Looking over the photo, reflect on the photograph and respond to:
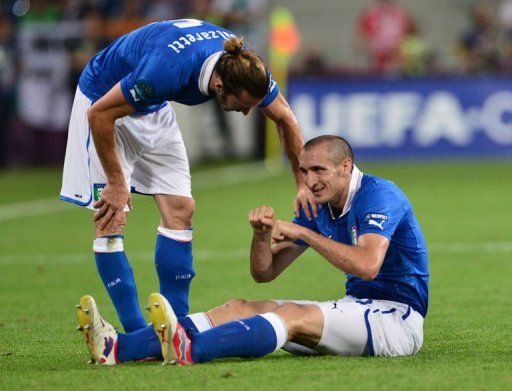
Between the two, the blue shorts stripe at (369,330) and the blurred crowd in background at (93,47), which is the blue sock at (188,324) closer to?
the blue shorts stripe at (369,330)

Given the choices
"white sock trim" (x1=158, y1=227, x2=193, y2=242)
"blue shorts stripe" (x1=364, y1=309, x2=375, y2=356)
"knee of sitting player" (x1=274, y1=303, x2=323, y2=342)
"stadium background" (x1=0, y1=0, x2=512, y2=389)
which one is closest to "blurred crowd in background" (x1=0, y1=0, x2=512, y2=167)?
"stadium background" (x1=0, y1=0, x2=512, y2=389)

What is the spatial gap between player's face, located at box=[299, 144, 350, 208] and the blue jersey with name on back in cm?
14

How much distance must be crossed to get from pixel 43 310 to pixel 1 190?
9.94 m

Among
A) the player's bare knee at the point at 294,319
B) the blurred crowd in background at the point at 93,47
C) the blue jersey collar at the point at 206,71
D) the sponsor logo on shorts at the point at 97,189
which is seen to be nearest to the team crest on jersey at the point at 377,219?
the player's bare knee at the point at 294,319

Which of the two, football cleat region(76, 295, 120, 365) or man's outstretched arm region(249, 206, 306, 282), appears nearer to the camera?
football cleat region(76, 295, 120, 365)

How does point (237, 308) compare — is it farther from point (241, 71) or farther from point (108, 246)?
point (241, 71)

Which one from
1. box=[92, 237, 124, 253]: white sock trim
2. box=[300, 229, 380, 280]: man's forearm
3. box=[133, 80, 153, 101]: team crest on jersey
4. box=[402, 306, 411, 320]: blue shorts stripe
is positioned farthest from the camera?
box=[92, 237, 124, 253]: white sock trim

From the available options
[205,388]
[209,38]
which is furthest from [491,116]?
[205,388]

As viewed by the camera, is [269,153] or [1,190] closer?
[1,190]

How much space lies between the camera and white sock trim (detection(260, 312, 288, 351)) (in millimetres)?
6016

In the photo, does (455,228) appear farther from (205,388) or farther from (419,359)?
(205,388)

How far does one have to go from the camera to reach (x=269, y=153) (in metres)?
21.6

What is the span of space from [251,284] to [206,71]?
351 centimetres

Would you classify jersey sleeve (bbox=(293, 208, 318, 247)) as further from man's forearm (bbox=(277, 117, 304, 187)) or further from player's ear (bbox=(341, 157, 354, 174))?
man's forearm (bbox=(277, 117, 304, 187))
